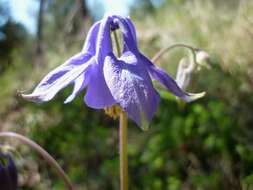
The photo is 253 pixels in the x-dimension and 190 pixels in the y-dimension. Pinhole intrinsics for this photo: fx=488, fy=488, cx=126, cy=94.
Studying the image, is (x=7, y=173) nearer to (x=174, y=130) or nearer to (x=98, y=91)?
(x=98, y=91)

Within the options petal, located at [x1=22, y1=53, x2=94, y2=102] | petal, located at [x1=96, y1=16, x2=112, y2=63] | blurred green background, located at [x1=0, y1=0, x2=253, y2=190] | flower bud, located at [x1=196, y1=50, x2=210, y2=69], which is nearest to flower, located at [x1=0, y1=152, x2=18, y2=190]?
petal, located at [x1=22, y1=53, x2=94, y2=102]

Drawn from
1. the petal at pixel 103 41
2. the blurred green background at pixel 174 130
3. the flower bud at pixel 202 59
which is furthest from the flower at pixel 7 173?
the blurred green background at pixel 174 130

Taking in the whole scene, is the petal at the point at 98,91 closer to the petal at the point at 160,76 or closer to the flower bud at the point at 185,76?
the petal at the point at 160,76

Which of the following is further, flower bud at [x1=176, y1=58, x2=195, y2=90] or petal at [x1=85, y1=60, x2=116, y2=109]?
flower bud at [x1=176, y1=58, x2=195, y2=90]

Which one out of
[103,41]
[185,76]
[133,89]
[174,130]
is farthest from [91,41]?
[174,130]

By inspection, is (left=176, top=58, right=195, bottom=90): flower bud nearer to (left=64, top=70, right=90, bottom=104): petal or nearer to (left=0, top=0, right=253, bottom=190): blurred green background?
(left=64, top=70, right=90, bottom=104): petal

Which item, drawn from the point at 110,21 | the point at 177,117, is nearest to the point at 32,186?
the point at 177,117
